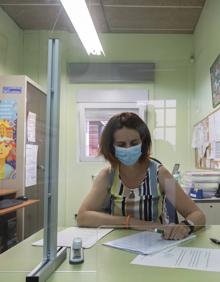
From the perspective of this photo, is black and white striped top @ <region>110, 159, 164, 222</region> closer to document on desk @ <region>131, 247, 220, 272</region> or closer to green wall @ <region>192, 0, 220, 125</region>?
document on desk @ <region>131, 247, 220, 272</region>

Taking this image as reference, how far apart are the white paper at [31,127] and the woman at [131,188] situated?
33cm

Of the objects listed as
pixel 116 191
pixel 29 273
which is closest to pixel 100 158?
pixel 116 191

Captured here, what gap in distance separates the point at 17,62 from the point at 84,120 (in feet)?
1.83

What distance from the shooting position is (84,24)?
1.95 m

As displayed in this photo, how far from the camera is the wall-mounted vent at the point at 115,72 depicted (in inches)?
83.8

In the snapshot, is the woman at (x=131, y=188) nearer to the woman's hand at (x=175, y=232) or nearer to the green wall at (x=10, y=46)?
the woman's hand at (x=175, y=232)

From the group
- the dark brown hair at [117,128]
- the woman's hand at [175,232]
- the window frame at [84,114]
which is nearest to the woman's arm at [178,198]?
the dark brown hair at [117,128]

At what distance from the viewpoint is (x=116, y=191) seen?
4.84 ft

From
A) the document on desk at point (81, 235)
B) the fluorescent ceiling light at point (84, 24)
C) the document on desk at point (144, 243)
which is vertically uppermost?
the fluorescent ceiling light at point (84, 24)

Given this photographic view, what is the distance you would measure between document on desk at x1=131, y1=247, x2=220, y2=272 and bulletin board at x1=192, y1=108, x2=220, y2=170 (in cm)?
134

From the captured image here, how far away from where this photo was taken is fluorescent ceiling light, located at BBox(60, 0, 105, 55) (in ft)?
5.73

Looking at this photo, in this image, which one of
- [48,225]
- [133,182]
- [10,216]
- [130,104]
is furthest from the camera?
[130,104]

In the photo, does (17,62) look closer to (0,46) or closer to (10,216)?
(0,46)

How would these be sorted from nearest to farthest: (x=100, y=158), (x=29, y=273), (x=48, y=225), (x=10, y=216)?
(x=29, y=273), (x=48, y=225), (x=100, y=158), (x=10, y=216)
